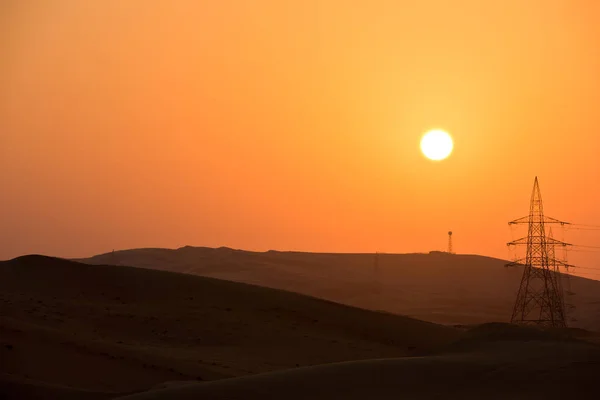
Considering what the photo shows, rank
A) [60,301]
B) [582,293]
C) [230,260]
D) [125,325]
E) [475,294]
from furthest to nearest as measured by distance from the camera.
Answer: [230,260]
[582,293]
[475,294]
[60,301]
[125,325]

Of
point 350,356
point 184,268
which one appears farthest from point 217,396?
point 184,268

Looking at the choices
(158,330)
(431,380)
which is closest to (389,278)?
(158,330)

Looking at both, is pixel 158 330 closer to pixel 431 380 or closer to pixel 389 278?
pixel 431 380

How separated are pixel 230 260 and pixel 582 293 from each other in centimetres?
5055

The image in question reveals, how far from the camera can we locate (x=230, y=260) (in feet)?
422

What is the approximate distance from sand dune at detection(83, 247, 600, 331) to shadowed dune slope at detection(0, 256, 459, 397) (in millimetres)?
38562

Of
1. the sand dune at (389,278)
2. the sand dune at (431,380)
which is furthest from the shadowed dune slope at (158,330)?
the sand dune at (389,278)

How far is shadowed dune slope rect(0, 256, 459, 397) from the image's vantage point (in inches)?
907

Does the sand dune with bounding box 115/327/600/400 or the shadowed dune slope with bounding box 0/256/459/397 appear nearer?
the sand dune with bounding box 115/327/600/400

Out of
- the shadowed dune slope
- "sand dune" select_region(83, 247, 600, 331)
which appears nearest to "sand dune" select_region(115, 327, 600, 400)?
the shadowed dune slope

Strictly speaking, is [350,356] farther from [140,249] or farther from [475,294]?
[140,249]

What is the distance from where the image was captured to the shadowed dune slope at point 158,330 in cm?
2303

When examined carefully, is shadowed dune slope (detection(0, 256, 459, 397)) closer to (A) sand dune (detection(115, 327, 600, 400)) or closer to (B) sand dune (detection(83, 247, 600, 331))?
(A) sand dune (detection(115, 327, 600, 400))

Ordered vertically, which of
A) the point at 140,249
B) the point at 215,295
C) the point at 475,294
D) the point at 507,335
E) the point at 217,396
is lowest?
the point at 217,396
